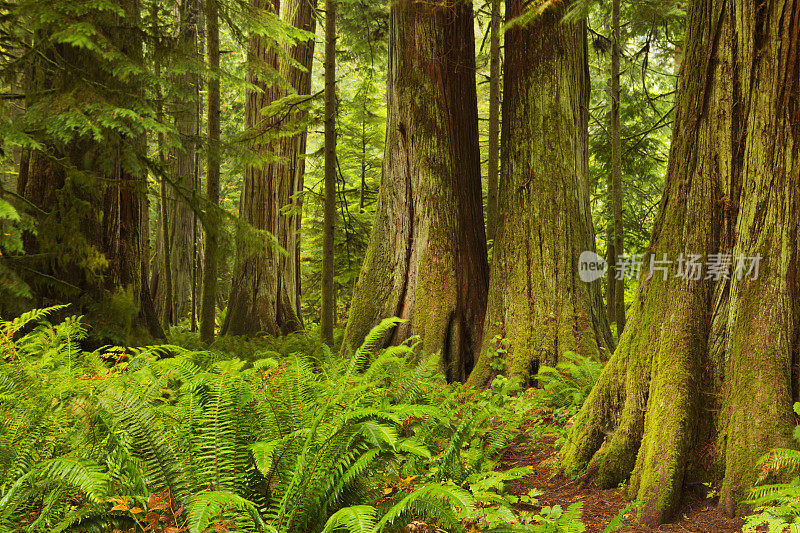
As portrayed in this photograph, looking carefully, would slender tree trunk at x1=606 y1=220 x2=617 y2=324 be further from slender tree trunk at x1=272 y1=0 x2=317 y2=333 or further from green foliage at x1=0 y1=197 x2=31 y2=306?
green foliage at x1=0 y1=197 x2=31 y2=306

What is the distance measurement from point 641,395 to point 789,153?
5.18ft

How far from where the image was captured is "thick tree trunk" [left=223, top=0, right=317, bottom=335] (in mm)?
10461

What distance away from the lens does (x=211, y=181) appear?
24.5 feet

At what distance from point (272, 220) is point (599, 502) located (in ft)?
28.6

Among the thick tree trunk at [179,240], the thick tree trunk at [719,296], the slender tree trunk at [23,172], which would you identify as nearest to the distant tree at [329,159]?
the slender tree trunk at [23,172]

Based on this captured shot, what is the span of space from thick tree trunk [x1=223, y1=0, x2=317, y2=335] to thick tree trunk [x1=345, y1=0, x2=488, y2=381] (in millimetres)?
3804

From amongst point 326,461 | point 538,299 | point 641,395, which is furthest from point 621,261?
point 326,461

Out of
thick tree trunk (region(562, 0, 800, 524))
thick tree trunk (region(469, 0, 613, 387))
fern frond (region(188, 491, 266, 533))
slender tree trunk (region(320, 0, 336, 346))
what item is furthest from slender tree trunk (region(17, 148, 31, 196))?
thick tree trunk (region(562, 0, 800, 524))

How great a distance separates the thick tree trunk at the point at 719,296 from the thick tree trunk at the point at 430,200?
2785mm

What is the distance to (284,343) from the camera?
8.49 metres

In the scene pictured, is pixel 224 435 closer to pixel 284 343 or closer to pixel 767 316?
pixel 767 316

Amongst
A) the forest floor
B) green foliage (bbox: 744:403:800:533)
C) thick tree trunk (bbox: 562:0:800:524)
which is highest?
thick tree trunk (bbox: 562:0:800:524)

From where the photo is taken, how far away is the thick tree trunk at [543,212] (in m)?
5.60

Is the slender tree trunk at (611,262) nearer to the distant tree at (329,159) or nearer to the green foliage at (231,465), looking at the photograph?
the distant tree at (329,159)
